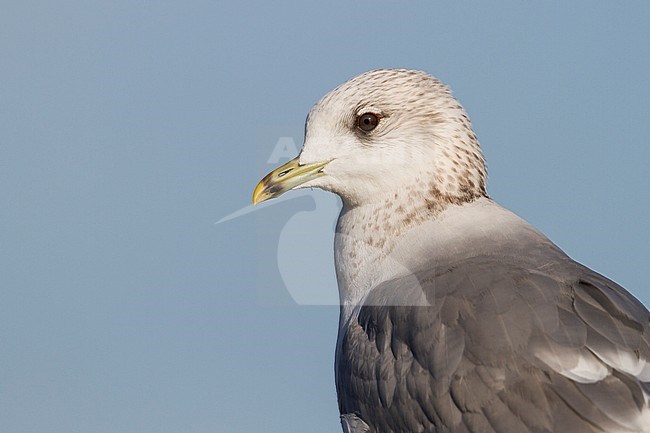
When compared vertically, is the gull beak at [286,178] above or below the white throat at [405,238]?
above

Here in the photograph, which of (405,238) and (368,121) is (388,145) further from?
(405,238)

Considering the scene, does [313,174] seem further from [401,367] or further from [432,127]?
[401,367]

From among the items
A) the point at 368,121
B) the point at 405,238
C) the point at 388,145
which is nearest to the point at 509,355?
the point at 405,238

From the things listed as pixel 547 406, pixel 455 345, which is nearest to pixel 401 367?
pixel 455 345

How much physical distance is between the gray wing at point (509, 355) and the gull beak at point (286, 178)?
113cm

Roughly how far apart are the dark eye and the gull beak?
0.29 meters

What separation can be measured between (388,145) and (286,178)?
606 mm

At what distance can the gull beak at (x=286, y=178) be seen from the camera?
787 cm

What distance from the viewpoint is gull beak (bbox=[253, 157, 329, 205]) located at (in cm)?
787

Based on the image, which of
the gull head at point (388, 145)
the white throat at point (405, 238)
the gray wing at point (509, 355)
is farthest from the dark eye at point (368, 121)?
the gray wing at point (509, 355)

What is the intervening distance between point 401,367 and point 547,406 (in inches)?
32.8

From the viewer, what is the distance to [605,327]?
6.35m

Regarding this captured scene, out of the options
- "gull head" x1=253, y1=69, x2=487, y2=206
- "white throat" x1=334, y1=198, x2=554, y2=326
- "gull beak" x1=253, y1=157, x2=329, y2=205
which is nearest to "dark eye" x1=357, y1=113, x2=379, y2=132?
"gull head" x1=253, y1=69, x2=487, y2=206

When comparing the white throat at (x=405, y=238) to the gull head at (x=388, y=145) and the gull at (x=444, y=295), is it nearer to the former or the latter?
the gull at (x=444, y=295)
